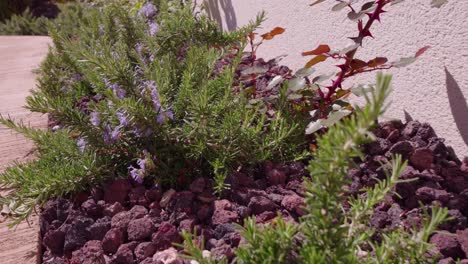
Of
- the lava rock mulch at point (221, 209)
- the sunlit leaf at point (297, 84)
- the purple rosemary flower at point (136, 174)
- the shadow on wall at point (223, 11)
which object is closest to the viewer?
the lava rock mulch at point (221, 209)

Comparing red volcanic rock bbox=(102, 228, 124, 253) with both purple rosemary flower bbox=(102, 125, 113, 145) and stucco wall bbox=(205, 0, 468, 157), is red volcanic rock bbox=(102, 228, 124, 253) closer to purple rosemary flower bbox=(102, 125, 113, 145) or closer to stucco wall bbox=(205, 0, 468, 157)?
purple rosemary flower bbox=(102, 125, 113, 145)

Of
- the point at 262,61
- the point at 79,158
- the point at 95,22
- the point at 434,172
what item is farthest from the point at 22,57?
the point at 434,172

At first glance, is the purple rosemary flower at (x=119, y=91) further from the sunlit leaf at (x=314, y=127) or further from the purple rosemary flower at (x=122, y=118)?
the sunlit leaf at (x=314, y=127)

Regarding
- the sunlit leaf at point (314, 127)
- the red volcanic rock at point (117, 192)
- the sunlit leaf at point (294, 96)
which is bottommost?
the red volcanic rock at point (117, 192)

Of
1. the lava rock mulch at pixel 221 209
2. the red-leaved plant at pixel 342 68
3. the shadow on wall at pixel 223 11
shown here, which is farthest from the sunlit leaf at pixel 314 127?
the shadow on wall at pixel 223 11

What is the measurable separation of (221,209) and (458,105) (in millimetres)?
1000

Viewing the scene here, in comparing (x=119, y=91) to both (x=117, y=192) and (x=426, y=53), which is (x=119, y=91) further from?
(x=426, y=53)

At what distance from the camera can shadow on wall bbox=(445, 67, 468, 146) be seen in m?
1.93

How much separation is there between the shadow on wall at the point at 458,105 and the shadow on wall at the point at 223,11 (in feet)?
7.66

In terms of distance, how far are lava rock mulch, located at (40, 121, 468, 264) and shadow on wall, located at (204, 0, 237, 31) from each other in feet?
7.47

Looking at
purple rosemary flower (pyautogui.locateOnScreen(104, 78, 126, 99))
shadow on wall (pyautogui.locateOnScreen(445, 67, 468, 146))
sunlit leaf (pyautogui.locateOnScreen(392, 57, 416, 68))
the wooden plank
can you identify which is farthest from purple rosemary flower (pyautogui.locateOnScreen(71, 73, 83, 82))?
shadow on wall (pyautogui.locateOnScreen(445, 67, 468, 146))

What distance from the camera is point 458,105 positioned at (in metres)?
1.95

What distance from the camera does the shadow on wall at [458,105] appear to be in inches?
75.9

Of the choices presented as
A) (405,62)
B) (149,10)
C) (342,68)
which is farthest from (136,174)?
(149,10)
